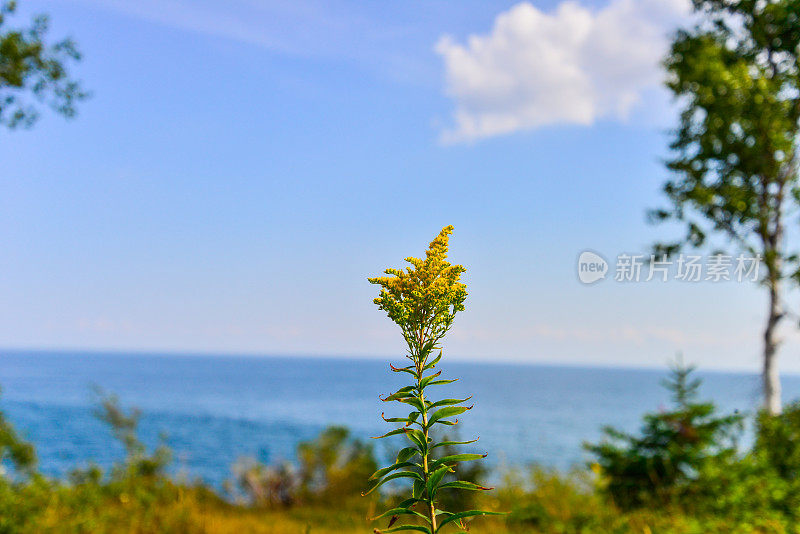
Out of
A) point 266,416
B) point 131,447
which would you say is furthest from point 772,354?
point 266,416

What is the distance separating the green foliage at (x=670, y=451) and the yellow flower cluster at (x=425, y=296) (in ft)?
22.3

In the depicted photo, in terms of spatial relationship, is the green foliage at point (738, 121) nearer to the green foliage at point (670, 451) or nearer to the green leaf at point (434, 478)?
the green foliage at point (670, 451)

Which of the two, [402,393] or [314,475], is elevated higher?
[402,393]

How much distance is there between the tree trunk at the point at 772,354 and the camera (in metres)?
12.9

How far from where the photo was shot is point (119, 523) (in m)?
5.36

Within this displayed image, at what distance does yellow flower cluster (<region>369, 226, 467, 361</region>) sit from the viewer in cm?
130

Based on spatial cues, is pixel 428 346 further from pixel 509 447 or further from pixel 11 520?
pixel 509 447

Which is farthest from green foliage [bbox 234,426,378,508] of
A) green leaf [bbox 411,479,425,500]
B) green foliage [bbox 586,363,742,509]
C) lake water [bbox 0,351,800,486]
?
green leaf [bbox 411,479,425,500]

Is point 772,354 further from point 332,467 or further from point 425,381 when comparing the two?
point 425,381

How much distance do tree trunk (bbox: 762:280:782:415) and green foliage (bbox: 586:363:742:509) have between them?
677cm

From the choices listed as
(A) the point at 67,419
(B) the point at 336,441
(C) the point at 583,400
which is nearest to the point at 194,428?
(A) the point at 67,419

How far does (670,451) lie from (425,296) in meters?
7.09

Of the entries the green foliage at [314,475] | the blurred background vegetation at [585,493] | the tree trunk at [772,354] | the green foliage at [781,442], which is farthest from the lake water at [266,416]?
the blurred background vegetation at [585,493]

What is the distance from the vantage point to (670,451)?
7004 millimetres
